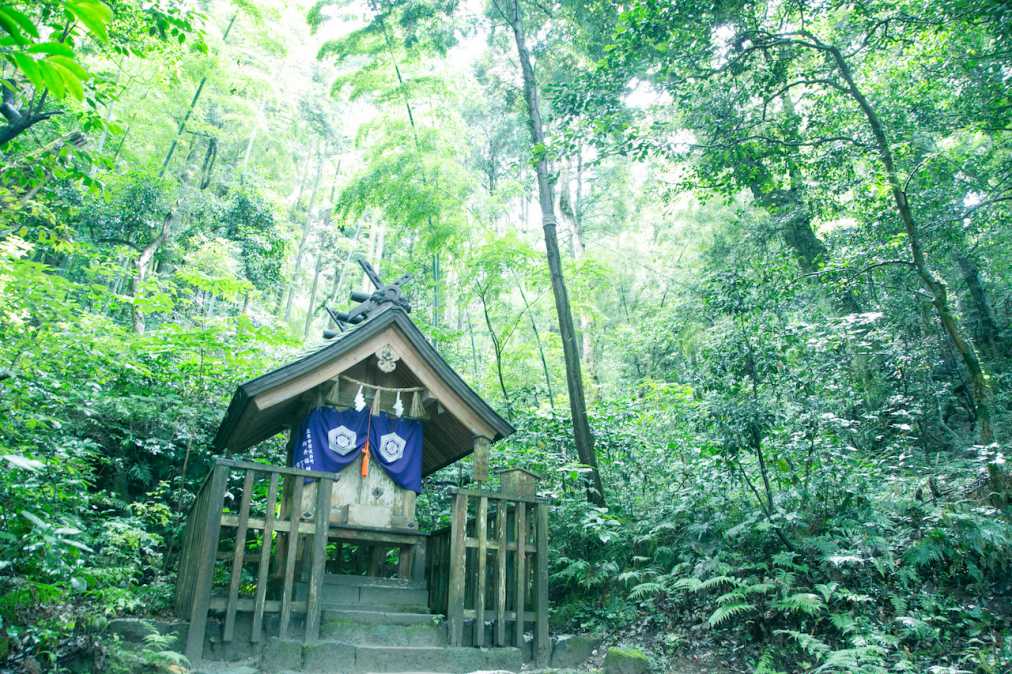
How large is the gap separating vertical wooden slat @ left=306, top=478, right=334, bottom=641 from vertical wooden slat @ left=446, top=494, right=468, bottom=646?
4.00 feet

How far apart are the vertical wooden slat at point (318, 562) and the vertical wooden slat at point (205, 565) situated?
0.83 meters

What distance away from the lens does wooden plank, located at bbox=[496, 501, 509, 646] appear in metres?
6.20

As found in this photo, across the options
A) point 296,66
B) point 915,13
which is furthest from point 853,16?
point 296,66

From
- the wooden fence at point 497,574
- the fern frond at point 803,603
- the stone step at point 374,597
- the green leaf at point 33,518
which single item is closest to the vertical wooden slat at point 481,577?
the wooden fence at point 497,574

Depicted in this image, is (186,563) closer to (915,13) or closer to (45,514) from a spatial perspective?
(45,514)

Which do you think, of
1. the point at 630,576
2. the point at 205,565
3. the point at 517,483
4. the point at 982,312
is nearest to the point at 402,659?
the point at 205,565

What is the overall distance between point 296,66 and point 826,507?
73.1 ft

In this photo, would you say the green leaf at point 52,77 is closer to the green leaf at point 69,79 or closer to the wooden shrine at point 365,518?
the green leaf at point 69,79

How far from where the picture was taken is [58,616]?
453 cm

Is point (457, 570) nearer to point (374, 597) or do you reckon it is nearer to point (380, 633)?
point (380, 633)

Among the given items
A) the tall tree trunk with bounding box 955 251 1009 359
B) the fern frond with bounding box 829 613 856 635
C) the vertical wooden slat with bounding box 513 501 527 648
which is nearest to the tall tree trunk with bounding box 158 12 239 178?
the vertical wooden slat with bounding box 513 501 527 648

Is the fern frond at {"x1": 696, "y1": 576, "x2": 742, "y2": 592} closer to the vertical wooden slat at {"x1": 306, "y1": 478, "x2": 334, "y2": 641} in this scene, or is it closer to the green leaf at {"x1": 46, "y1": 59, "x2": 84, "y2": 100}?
the vertical wooden slat at {"x1": 306, "y1": 478, "x2": 334, "y2": 641}

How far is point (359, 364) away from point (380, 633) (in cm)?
300

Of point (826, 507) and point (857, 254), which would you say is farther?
point (857, 254)
